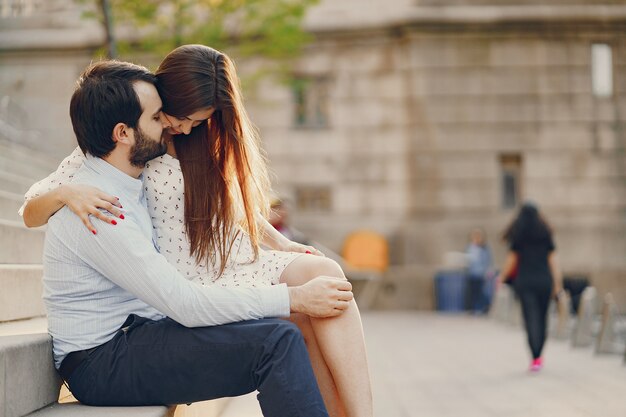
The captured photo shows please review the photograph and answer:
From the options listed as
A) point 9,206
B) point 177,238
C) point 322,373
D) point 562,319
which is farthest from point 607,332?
point 177,238

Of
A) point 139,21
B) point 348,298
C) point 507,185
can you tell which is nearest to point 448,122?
point 507,185

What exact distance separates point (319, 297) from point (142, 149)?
3.07 ft

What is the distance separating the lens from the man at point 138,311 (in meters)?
3.46

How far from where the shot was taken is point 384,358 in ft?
36.1

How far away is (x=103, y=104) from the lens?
3594 mm

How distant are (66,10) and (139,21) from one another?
809 centimetres

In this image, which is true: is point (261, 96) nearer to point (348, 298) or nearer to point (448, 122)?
point (448, 122)

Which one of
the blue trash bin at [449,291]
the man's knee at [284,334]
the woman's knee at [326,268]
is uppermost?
the woman's knee at [326,268]

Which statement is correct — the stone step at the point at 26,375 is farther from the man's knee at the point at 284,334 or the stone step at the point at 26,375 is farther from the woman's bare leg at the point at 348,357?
the woman's bare leg at the point at 348,357

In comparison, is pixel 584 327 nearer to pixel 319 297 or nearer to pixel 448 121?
pixel 319 297

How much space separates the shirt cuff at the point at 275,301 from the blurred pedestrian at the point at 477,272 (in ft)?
59.1

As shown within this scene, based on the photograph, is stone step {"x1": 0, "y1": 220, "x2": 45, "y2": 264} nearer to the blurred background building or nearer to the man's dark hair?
the man's dark hair

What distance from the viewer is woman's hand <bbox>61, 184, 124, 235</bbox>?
3.46 metres

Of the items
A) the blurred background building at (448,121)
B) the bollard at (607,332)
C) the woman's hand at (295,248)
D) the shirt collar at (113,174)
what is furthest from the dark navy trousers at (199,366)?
the blurred background building at (448,121)
